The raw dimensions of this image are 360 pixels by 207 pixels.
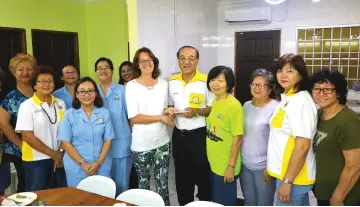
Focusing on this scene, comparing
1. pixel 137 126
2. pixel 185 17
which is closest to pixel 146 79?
pixel 137 126

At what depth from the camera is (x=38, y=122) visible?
2490 mm

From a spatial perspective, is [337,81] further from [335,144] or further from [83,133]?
[83,133]

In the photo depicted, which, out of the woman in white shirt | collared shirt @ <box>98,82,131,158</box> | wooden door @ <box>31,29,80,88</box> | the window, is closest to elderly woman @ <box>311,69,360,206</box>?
the woman in white shirt

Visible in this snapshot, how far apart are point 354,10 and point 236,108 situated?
3.54 m

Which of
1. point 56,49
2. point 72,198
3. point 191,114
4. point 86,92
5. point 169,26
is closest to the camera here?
point 72,198

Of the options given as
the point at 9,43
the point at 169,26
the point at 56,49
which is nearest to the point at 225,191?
the point at 169,26

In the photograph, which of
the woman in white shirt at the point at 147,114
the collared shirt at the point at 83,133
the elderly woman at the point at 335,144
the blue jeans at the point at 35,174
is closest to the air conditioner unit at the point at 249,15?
the woman in white shirt at the point at 147,114

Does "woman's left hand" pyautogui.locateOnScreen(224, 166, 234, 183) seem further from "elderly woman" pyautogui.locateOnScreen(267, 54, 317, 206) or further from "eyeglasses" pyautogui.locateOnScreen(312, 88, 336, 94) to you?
"eyeglasses" pyautogui.locateOnScreen(312, 88, 336, 94)

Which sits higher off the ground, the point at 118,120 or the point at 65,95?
the point at 65,95

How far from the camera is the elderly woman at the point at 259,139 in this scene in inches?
83.5

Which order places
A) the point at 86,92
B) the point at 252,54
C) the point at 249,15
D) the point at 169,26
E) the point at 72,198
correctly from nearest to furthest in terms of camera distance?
the point at 72,198 < the point at 86,92 < the point at 169,26 < the point at 249,15 < the point at 252,54

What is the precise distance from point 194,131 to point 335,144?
1.08 m

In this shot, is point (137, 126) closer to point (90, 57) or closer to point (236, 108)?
point (236, 108)

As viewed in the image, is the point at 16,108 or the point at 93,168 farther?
the point at 16,108
